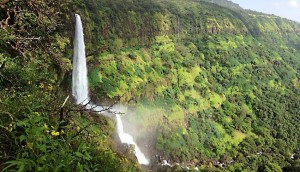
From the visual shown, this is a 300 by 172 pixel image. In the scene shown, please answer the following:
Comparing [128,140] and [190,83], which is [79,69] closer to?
[128,140]

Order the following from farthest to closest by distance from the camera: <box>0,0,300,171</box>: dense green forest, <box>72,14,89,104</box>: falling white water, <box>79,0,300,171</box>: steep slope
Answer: <box>79,0,300,171</box>: steep slope
<box>0,0,300,171</box>: dense green forest
<box>72,14,89,104</box>: falling white water

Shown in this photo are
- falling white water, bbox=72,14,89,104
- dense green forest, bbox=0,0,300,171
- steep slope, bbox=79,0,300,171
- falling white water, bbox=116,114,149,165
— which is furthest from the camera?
steep slope, bbox=79,0,300,171

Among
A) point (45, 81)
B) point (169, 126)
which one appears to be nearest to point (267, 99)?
point (169, 126)

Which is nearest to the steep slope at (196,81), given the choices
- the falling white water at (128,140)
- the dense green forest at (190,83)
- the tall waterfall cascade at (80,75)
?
the dense green forest at (190,83)

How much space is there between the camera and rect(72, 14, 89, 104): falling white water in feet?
123

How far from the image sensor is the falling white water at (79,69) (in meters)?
37.4

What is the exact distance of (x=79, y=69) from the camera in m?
39.1

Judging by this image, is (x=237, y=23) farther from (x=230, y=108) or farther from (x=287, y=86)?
(x=230, y=108)

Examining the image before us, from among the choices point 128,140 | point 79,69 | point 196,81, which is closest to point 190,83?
point 196,81

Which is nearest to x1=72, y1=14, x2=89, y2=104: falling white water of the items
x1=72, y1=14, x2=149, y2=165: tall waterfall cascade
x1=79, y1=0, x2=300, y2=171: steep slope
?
x1=72, y1=14, x2=149, y2=165: tall waterfall cascade

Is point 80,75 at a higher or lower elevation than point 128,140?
higher

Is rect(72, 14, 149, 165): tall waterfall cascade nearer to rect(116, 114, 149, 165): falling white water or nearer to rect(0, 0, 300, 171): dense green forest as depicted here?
rect(116, 114, 149, 165): falling white water

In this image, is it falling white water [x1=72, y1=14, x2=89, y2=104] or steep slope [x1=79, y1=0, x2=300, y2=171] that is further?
steep slope [x1=79, y1=0, x2=300, y2=171]

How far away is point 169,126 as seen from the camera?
166ft
